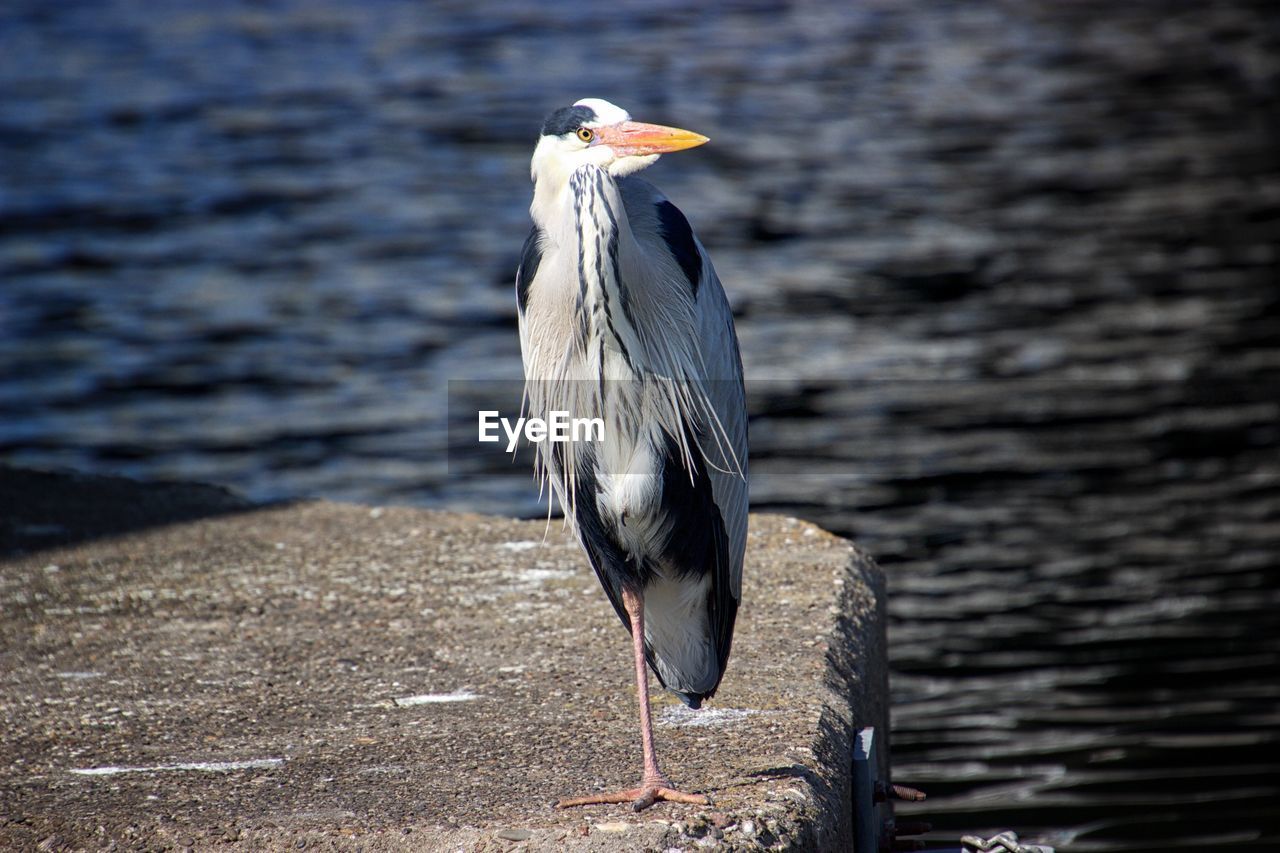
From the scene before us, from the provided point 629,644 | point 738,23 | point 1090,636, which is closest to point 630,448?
point 629,644

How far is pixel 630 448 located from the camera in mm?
3494

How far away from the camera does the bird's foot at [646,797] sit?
3.37 metres

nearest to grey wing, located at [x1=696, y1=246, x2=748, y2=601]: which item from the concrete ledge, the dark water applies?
the concrete ledge

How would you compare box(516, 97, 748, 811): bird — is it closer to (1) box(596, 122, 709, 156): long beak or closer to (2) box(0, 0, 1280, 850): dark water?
(1) box(596, 122, 709, 156): long beak

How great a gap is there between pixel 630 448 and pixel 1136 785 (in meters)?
3.18

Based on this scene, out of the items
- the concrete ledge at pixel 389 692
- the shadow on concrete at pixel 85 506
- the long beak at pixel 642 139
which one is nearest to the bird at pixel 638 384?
the long beak at pixel 642 139

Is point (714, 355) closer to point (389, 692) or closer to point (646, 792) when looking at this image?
point (646, 792)

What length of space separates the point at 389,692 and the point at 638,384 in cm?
142

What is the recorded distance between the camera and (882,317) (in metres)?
11.8

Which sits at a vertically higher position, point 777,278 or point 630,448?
point 630,448

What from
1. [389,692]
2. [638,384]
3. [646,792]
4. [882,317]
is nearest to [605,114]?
[638,384]

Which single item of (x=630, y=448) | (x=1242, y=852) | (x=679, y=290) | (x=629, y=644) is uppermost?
(x=679, y=290)

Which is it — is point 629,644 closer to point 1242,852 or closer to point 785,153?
point 1242,852

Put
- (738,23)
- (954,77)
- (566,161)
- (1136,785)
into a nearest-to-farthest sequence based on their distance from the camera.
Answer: (566,161) < (1136,785) < (954,77) < (738,23)
